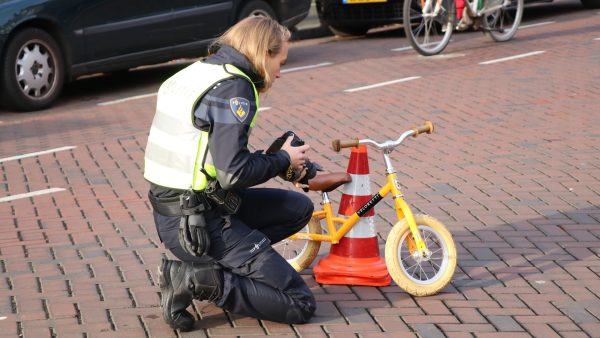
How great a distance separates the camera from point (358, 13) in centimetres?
1521

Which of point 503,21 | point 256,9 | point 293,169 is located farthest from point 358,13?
point 293,169

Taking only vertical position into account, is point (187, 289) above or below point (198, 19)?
above

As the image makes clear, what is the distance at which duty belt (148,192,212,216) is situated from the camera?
5.06m

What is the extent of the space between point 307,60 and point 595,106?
4418 millimetres

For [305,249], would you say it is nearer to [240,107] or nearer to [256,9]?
[240,107]

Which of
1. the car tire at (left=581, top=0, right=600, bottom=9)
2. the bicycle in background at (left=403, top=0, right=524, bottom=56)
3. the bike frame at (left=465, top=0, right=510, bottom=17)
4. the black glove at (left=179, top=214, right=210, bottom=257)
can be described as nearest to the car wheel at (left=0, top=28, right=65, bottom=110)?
the bicycle in background at (left=403, top=0, right=524, bottom=56)

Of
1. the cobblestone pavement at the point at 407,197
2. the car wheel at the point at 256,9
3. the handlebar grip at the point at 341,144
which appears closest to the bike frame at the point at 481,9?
the cobblestone pavement at the point at 407,197

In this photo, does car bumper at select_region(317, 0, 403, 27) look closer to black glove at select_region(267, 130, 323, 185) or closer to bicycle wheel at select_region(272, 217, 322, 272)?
bicycle wheel at select_region(272, 217, 322, 272)

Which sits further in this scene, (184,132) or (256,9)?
(256,9)

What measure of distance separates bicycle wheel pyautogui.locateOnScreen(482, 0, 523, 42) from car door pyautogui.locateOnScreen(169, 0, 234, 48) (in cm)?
318

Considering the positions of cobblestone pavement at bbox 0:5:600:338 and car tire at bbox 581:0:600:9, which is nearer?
cobblestone pavement at bbox 0:5:600:338

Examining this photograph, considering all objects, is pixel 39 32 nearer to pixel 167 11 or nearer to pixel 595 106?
pixel 167 11

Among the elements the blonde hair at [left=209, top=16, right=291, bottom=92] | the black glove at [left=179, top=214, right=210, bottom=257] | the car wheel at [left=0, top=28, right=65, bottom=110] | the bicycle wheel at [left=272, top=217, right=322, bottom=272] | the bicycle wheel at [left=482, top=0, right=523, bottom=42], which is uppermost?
the blonde hair at [left=209, top=16, right=291, bottom=92]

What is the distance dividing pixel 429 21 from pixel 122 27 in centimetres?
358
